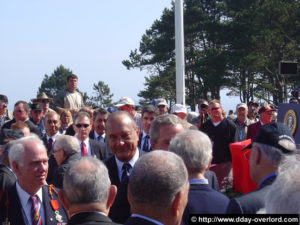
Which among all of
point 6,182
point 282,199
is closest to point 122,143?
point 6,182

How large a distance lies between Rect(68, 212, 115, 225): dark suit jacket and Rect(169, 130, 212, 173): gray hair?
0.80 m

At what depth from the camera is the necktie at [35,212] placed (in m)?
3.35

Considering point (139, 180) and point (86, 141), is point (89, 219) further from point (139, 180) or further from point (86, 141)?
point (86, 141)

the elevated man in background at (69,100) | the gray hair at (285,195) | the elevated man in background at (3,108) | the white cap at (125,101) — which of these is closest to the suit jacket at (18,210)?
the gray hair at (285,195)

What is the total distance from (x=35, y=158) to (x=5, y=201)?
0.42 metres

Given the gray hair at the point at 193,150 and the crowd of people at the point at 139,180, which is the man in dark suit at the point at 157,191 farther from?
the gray hair at the point at 193,150

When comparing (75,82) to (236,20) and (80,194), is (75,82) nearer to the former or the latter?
(80,194)

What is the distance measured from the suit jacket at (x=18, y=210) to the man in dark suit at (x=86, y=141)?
7.16 feet

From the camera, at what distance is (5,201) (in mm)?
3328

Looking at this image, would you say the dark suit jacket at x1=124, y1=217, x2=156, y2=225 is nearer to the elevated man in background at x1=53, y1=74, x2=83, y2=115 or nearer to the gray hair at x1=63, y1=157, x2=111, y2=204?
the gray hair at x1=63, y1=157, x2=111, y2=204

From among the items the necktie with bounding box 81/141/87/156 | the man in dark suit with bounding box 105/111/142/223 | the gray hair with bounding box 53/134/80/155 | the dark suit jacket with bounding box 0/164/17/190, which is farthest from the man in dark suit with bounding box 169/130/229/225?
the necktie with bounding box 81/141/87/156

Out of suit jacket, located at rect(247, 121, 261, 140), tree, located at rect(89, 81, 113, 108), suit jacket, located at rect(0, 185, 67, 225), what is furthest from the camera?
tree, located at rect(89, 81, 113, 108)

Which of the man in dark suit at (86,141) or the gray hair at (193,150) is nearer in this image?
the gray hair at (193,150)

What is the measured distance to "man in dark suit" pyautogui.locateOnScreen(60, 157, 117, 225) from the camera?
237 centimetres
